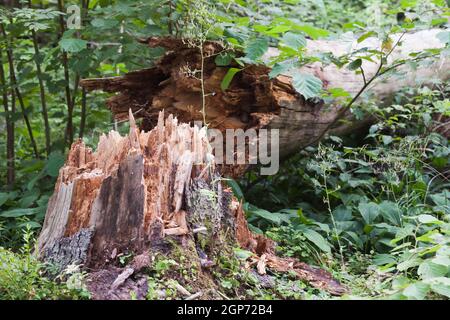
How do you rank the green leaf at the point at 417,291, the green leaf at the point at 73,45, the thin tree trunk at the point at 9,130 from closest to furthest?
the green leaf at the point at 417,291, the green leaf at the point at 73,45, the thin tree trunk at the point at 9,130

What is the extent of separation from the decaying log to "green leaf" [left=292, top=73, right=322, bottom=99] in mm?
694

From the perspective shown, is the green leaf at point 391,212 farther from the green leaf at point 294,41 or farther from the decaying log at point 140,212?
the green leaf at point 294,41

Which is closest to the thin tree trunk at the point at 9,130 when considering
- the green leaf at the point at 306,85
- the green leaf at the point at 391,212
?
the green leaf at the point at 306,85

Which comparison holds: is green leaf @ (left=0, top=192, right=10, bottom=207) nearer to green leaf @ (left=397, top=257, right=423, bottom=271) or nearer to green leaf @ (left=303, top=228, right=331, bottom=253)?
green leaf @ (left=303, top=228, right=331, bottom=253)

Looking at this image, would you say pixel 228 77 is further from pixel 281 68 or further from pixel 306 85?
pixel 306 85

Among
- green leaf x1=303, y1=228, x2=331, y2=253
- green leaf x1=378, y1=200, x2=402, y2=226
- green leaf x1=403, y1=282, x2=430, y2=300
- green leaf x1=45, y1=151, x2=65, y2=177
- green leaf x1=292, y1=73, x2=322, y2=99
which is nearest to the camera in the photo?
green leaf x1=403, y1=282, x2=430, y2=300

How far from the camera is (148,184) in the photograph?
9.43ft

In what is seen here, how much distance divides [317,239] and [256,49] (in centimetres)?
127

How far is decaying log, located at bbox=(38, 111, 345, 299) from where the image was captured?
266cm

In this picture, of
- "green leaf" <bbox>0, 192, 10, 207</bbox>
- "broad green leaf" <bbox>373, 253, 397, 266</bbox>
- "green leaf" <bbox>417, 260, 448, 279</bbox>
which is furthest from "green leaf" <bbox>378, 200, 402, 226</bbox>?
"green leaf" <bbox>0, 192, 10, 207</bbox>

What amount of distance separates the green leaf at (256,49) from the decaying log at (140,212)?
2.18 ft

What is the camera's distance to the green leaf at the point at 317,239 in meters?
3.51
